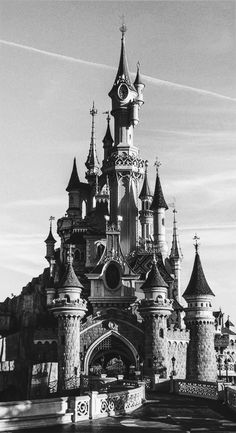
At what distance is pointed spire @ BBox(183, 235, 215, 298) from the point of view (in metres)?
→ 54.2

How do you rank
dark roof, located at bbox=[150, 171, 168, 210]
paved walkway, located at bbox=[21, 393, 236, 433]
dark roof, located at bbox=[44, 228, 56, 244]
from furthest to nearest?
dark roof, located at bbox=[44, 228, 56, 244]
dark roof, located at bbox=[150, 171, 168, 210]
paved walkway, located at bbox=[21, 393, 236, 433]

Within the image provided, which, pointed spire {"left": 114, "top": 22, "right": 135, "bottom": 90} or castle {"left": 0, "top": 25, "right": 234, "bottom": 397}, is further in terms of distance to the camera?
pointed spire {"left": 114, "top": 22, "right": 135, "bottom": 90}

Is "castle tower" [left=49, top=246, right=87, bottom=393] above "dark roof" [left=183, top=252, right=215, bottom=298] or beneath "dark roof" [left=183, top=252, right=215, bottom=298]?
beneath

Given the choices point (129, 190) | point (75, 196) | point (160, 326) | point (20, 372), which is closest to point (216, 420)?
point (160, 326)

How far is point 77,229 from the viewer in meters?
68.8

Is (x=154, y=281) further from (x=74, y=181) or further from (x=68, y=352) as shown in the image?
(x=74, y=181)

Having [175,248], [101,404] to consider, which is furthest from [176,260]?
[101,404]

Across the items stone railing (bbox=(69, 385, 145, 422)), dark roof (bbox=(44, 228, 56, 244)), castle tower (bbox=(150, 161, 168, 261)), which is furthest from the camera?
dark roof (bbox=(44, 228, 56, 244))

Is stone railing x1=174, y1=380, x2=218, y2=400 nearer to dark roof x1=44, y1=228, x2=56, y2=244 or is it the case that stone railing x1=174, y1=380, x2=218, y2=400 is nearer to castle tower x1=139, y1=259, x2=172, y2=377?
castle tower x1=139, y1=259, x2=172, y2=377

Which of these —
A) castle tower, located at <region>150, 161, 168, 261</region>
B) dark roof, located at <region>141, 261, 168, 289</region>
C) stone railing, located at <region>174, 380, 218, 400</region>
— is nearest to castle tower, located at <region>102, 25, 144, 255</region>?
castle tower, located at <region>150, 161, 168, 261</region>

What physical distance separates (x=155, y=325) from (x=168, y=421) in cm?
2900

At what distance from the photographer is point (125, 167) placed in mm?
67062

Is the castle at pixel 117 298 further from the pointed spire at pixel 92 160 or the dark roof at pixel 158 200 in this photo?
the pointed spire at pixel 92 160

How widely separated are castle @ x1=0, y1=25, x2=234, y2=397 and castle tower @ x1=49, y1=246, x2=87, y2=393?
83mm
